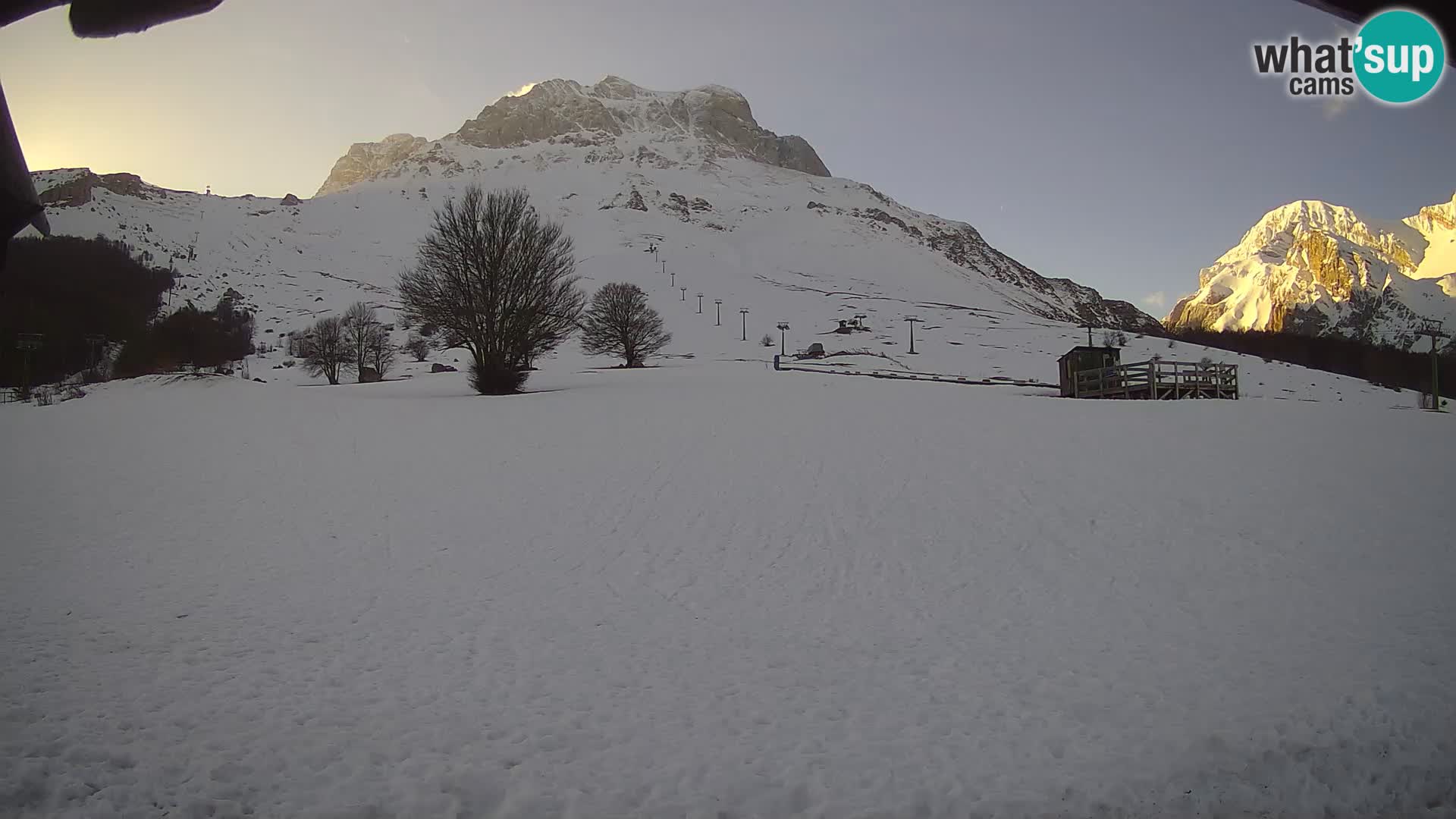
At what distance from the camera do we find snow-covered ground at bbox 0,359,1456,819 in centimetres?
604

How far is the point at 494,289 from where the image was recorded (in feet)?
114

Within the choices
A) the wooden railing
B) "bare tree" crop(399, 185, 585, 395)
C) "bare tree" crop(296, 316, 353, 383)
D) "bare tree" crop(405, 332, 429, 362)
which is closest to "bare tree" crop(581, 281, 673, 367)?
"bare tree" crop(296, 316, 353, 383)

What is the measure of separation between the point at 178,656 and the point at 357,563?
4.15 meters

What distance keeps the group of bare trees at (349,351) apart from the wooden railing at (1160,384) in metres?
55.0

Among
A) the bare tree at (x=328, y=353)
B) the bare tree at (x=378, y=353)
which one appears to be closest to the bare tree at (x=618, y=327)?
the bare tree at (x=378, y=353)

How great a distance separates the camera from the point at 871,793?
605 centimetres

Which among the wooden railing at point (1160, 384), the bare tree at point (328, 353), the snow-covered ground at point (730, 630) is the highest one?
the bare tree at point (328, 353)

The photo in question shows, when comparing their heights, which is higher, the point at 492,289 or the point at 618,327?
the point at 618,327

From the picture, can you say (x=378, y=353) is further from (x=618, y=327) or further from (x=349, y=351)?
(x=618, y=327)

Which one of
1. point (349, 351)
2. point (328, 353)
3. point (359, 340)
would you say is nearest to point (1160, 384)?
point (359, 340)

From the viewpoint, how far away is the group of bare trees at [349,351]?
61188mm

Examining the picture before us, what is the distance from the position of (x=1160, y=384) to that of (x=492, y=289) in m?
33.5

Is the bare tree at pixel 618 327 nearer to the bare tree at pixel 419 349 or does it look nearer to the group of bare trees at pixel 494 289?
the group of bare trees at pixel 494 289

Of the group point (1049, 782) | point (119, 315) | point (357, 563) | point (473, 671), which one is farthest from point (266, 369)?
point (1049, 782)
